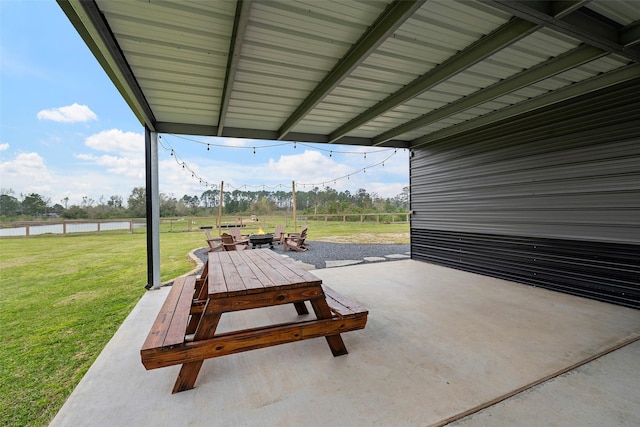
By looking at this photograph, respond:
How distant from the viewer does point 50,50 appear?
10922 mm

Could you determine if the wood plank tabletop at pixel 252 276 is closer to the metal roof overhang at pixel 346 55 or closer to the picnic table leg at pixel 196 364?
the picnic table leg at pixel 196 364

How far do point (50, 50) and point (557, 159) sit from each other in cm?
1651

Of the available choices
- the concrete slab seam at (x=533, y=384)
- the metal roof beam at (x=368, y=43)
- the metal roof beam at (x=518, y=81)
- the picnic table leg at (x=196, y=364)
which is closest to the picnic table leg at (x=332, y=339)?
the picnic table leg at (x=196, y=364)

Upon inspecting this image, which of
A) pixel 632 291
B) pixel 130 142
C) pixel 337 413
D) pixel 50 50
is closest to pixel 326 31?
pixel 337 413

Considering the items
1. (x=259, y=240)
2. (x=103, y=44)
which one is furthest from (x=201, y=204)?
(x=103, y=44)

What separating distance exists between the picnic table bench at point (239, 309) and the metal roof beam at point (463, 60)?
240 cm

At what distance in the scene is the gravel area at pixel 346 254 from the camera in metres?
6.68

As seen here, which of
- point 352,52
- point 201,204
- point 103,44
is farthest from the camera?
point 201,204

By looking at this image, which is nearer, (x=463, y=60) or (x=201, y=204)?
(x=463, y=60)

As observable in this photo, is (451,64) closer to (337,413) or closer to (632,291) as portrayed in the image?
(337,413)

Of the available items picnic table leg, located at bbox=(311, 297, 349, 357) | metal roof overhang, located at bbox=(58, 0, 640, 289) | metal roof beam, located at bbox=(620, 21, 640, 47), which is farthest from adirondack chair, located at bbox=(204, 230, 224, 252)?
metal roof beam, located at bbox=(620, 21, 640, 47)

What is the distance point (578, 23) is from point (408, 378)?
9.56 feet

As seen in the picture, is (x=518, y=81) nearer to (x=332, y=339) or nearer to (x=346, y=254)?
(x=332, y=339)

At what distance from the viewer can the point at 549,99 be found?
364 cm
